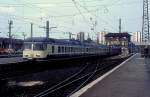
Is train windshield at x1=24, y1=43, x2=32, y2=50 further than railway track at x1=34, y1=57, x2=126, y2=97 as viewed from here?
Yes

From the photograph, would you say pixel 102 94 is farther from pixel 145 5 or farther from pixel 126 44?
pixel 126 44

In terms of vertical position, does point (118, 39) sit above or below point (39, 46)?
above

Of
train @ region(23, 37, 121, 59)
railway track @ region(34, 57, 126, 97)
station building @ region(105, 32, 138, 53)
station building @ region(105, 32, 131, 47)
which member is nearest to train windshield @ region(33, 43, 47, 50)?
train @ region(23, 37, 121, 59)

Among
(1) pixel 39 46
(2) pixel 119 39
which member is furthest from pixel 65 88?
(2) pixel 119 39

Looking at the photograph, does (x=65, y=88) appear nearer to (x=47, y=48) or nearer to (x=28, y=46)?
(x=47, y=48)

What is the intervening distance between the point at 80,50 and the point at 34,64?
1073 inches

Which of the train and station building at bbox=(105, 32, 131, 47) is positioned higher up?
station building at bbox=(105, 32, 131, 47)

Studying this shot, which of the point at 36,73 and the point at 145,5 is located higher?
the point at 145,5

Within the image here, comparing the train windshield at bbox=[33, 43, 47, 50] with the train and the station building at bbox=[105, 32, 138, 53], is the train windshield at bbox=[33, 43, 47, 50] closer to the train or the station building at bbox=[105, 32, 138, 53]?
the train

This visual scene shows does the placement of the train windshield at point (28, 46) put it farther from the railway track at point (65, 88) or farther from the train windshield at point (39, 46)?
the railway track at point (65, 88)

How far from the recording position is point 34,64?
3170cm

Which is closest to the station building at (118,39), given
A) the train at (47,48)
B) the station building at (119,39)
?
the station building at (119,39)

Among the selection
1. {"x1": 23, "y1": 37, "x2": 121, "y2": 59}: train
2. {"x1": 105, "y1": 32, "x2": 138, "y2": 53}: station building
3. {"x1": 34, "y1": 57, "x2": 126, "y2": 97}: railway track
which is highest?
{"x1": 105, "y1": 32, "x2": 138, "y2": 53}: station building

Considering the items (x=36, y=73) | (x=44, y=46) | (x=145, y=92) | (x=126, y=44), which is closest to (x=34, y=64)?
(x=36, y=73)
